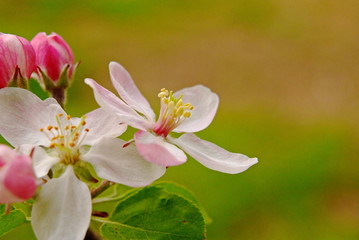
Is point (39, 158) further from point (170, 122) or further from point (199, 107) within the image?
point (199, 107)

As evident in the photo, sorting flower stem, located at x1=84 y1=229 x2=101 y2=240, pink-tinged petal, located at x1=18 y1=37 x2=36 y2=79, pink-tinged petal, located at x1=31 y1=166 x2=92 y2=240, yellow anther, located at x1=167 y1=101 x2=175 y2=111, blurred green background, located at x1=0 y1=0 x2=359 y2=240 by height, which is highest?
pink-tinged petal, located at x1=18 y1=37 x2=36 y2=79

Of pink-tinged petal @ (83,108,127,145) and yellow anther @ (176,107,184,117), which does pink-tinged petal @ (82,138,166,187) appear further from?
yellow anther @ (176,107,184,117)

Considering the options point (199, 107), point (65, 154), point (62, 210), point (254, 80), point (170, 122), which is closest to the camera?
point (62, 210)

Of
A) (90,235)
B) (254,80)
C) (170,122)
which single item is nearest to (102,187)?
(90,235)

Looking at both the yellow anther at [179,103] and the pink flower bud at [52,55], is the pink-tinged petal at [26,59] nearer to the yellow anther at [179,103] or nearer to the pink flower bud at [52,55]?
the pink flower bud at [52,55]

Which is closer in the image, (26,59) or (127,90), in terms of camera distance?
(26,59)

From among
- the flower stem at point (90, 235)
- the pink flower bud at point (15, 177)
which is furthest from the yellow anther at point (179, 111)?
the pink flower bud at point (15, 177)

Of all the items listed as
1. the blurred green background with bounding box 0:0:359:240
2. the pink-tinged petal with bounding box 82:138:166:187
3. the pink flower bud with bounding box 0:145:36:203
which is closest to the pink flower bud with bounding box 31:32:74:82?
the pink-tinged petal with bounding box 82:138:166:187
